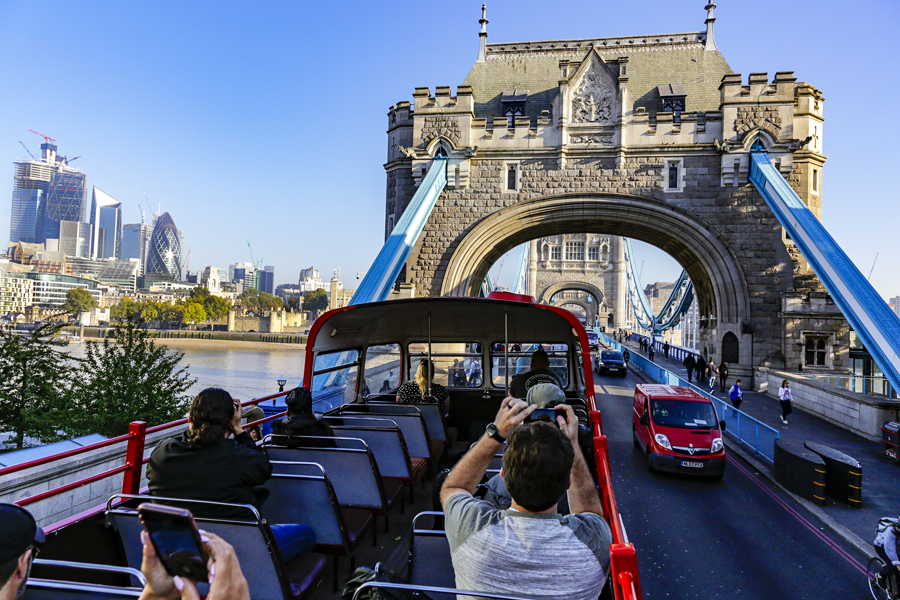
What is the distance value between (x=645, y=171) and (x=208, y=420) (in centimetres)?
2002

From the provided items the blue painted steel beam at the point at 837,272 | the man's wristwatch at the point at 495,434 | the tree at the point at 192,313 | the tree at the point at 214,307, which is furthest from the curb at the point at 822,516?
the tree at the point at 214,307

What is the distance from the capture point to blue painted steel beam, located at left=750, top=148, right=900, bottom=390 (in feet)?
39.8

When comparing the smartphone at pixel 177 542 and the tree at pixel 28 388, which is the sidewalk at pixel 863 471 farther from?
the tree at pixel 28 388

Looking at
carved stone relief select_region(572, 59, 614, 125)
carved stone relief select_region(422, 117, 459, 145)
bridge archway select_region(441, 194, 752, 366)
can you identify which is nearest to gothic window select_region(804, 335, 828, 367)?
bridge archway select_region(441, 194, 752, 366)

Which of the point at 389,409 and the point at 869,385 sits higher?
the point at 389,409

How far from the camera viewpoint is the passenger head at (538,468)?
1623 mm

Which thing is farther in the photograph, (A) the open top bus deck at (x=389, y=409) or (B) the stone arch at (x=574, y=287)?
(B) the stone arch at (x=574, y=287)

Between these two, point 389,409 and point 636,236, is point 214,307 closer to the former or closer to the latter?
point 636,236

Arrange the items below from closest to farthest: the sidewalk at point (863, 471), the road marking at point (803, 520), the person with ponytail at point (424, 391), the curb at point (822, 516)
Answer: the road marking at point (803, 520) < the curb at point (822, 516) < the person with ponytail at point (424, 391) < the sidewalk at point (863, 471)

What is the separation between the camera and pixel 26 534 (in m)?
1.34

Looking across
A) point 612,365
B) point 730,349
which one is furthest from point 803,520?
point 612,365

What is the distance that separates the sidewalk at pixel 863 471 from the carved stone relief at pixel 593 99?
12.3 meters

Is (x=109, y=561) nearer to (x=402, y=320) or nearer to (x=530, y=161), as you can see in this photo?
(x=402, y=320)

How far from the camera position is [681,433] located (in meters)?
8.67
